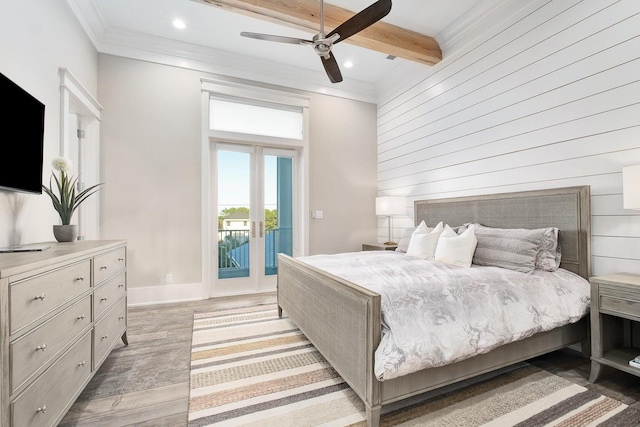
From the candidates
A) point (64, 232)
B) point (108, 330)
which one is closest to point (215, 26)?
point (64, 232)

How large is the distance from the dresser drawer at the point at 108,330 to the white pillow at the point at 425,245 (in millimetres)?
2665

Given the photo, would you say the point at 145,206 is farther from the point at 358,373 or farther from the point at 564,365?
the point at 564,365

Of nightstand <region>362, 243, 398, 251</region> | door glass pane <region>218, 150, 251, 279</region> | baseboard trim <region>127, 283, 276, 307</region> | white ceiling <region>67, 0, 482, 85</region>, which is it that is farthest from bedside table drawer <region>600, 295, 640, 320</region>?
baseboard trim <region>127, 283, 276, 307</region>

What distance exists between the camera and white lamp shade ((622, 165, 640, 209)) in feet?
5.77

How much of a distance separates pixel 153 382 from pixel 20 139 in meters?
1.74

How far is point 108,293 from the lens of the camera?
2002mm

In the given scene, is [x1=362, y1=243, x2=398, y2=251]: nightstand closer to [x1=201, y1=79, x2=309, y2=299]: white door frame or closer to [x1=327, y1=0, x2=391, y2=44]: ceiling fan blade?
[x1=201, y1=79, x2=309, y2=299]: white door frame

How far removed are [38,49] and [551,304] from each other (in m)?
4.17

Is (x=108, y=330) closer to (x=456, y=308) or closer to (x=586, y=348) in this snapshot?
(x=456, y=308)

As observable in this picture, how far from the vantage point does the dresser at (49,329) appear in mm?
1027

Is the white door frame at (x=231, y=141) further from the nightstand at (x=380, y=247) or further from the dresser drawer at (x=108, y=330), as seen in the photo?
the dresser drawer at (x=108, y=330)

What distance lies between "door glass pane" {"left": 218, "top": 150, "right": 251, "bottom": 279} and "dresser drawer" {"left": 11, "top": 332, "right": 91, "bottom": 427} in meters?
2.50

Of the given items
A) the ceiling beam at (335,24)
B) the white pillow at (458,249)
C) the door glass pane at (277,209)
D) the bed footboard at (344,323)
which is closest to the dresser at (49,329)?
the bed footboard at (344,323)

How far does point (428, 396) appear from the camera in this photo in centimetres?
177
